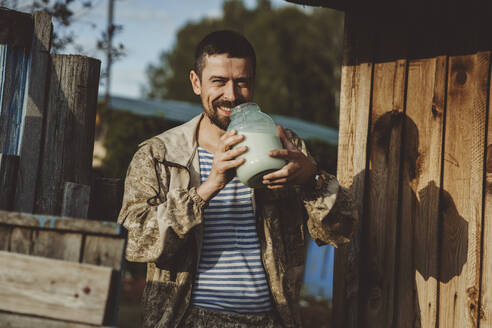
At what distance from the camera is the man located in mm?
2348

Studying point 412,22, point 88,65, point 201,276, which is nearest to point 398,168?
point 412,22

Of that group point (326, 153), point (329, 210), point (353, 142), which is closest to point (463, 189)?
point (353, 142)

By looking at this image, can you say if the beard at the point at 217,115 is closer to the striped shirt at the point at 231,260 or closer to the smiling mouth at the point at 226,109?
the smiling mouth at the point at 226,109

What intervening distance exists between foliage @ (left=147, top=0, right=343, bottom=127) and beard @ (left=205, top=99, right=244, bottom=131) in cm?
2250

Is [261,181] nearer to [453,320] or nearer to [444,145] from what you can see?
[444,145]

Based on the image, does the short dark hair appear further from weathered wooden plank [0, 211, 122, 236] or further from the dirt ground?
the dirt ground

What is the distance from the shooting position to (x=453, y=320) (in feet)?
9.02

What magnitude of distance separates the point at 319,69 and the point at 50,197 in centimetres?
2668

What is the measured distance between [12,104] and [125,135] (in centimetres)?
876

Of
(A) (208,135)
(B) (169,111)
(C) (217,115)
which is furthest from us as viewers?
(B) (169,111)

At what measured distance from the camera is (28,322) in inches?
68.5

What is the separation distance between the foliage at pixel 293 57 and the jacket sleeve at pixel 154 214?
22.8 metres

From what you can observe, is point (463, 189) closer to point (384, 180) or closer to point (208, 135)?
point (384, 180)

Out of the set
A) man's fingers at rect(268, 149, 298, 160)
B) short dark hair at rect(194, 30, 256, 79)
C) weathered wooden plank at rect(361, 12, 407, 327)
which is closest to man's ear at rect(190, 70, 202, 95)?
short dark hair at rect(194, 30, 256, 79)
